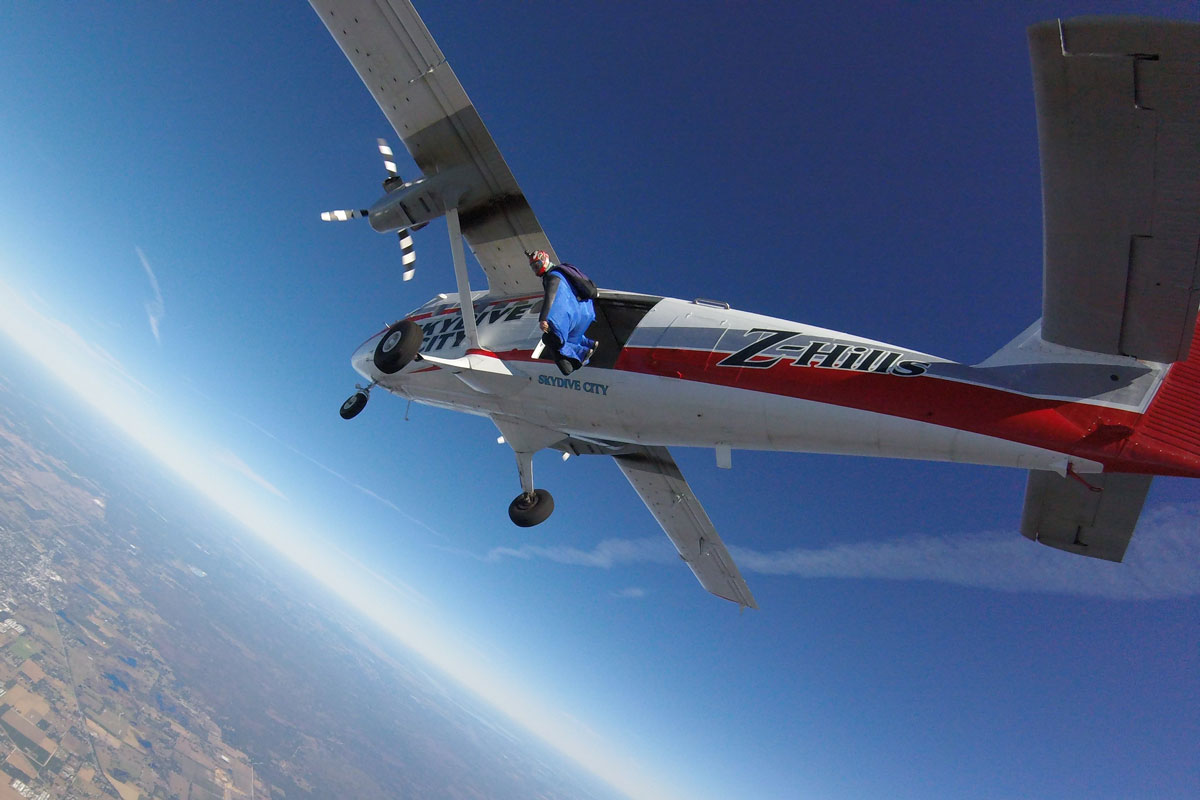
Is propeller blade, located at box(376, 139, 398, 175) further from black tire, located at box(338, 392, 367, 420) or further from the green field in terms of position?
the green field

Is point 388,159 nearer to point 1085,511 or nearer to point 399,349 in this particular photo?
point 399,349

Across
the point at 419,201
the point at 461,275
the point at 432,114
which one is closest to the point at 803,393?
the point at 461,275

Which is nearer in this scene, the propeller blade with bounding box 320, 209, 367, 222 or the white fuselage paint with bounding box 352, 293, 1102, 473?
the white fuselage paint with bounding box 352, 293, 1102, 473

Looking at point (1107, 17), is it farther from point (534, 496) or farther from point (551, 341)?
point (534, 496)

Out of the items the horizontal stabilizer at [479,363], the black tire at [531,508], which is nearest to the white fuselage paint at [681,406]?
the horizontal stabilizer at [479,363]

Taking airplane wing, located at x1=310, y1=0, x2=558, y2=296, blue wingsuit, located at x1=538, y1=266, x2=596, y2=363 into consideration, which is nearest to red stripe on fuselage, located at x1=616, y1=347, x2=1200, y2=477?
blue wingsuit, located at x1=538, y1=266, x2=596, y2=363

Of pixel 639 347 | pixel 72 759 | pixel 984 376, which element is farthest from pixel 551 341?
pixel 72 759

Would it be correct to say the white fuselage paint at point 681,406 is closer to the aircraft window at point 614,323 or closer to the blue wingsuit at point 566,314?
the aircraft window at point 614,323
